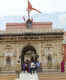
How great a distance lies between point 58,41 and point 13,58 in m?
7.34

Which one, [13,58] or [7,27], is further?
[7,27]

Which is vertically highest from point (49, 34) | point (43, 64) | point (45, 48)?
point (49, 34)

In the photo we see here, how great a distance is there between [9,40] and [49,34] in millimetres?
6229

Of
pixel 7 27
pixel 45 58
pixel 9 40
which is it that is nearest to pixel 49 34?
pixel 45 58

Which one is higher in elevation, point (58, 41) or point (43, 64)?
point (58, 41)

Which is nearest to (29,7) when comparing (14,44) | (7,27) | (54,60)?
(7,27)

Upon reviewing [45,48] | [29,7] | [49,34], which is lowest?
[45,48]

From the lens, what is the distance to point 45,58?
1350 inches

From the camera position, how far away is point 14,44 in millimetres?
34906

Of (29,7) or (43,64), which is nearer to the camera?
(43,64)

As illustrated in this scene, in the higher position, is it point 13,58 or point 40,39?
point 40,39

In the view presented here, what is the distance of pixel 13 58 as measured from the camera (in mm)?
34625

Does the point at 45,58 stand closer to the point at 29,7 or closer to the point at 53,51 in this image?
the point at 53,51

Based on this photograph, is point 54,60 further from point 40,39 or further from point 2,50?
point 2,50
